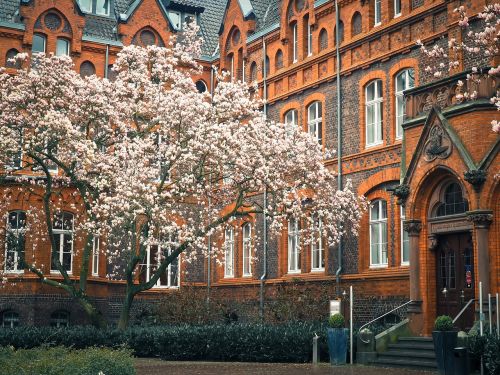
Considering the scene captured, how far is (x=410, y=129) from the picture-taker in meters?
23.2

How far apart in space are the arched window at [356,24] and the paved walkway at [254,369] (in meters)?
13.4

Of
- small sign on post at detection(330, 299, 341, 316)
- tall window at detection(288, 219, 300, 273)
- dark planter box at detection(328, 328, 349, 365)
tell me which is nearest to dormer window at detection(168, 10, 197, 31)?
tall window at detection(288, 219, 300, 273)

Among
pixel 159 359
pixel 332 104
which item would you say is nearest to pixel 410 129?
pixel 332 104

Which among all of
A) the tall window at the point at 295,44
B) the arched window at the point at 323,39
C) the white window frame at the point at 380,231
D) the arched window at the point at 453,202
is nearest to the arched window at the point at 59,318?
the white window frame at the point at 380,231

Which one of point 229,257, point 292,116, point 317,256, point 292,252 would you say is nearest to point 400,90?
point 292,116

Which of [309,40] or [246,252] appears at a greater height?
[309,40]

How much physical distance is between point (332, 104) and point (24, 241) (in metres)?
13.7

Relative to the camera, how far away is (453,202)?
22.1m

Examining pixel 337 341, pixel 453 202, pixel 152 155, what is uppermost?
pixel 152 155

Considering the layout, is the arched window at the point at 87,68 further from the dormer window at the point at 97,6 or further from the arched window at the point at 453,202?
the arched window at the point at 453,202

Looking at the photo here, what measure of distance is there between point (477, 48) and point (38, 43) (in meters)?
25.2

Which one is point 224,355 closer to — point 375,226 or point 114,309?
point 375,226

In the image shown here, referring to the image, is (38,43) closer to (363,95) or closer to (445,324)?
(363,95)

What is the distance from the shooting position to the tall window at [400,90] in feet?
88.3
